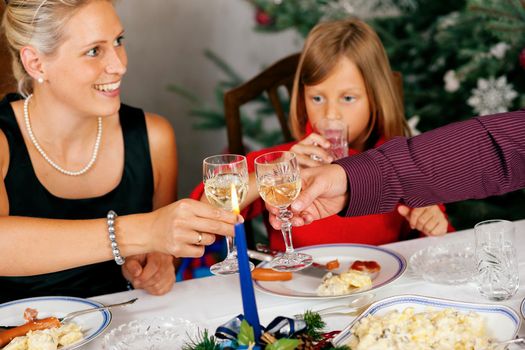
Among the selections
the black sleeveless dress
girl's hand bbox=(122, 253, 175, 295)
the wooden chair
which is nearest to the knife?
girl's hand bbox=(122, 253, 175, 295)

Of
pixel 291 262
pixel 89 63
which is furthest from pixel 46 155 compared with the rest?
pixel 291 262

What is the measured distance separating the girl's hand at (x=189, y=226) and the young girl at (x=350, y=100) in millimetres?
656

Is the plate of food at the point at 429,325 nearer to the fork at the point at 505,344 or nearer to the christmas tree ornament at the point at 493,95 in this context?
the fork at the point at 505,344

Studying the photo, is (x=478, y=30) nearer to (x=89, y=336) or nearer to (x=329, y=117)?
(x=329, y=117)

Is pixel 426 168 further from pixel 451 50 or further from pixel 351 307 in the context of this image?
pixel 451 50

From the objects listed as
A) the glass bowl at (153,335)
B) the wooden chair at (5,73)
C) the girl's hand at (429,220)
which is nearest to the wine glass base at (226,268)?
the glass bowl at (153,335)

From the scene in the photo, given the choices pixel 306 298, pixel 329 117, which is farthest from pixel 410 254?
pixel 329 117

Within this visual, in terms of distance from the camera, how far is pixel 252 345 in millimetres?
1075

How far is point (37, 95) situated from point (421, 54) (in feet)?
6.33

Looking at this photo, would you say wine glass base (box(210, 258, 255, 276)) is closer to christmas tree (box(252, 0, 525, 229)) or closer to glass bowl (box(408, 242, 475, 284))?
glass bowl (box(408, 242, 475, 284))

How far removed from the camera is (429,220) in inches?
81.0

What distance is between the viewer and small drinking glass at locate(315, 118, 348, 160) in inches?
86.4

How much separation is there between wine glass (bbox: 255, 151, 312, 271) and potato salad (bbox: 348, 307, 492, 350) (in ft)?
1.20

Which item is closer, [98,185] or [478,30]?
[98,185]
